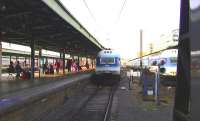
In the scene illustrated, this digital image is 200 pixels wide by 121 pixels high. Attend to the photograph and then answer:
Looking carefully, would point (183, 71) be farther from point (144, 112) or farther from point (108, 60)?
point (108, 60)

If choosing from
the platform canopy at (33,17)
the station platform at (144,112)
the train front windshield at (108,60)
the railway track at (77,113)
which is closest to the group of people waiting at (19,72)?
the platform canopy at (33,17)

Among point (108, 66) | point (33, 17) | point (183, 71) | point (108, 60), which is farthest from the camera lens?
point (108, 60)

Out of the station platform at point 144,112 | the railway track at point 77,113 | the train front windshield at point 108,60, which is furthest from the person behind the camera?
the train front windshield at point 108,60

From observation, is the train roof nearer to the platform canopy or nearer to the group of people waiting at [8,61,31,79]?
the group of people waiting at [8,61,31,79]

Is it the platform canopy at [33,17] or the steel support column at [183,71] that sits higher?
the platform canopy at [33,17]

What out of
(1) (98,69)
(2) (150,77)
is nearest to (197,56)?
(2) (150,77)

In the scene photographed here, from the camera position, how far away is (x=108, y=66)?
39.0m

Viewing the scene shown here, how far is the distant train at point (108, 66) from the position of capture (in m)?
38.8

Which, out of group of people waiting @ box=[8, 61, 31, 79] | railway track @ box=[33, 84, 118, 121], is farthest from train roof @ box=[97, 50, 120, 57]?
railway track @ box=[33, 84, 118, 121]

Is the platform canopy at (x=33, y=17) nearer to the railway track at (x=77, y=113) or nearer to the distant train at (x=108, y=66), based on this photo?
the railway track at (x=77, y=113)

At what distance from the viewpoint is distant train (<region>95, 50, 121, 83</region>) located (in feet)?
127

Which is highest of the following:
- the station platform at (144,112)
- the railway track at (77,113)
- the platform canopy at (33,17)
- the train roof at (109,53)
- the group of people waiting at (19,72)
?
the platform canopy at (33,17)

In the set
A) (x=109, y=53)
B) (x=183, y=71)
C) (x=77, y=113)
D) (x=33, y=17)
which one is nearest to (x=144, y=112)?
(x=77, y=113)

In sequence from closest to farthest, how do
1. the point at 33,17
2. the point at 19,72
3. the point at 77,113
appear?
the point at 77,113 → the point at 33,17 → the point at 19,72
